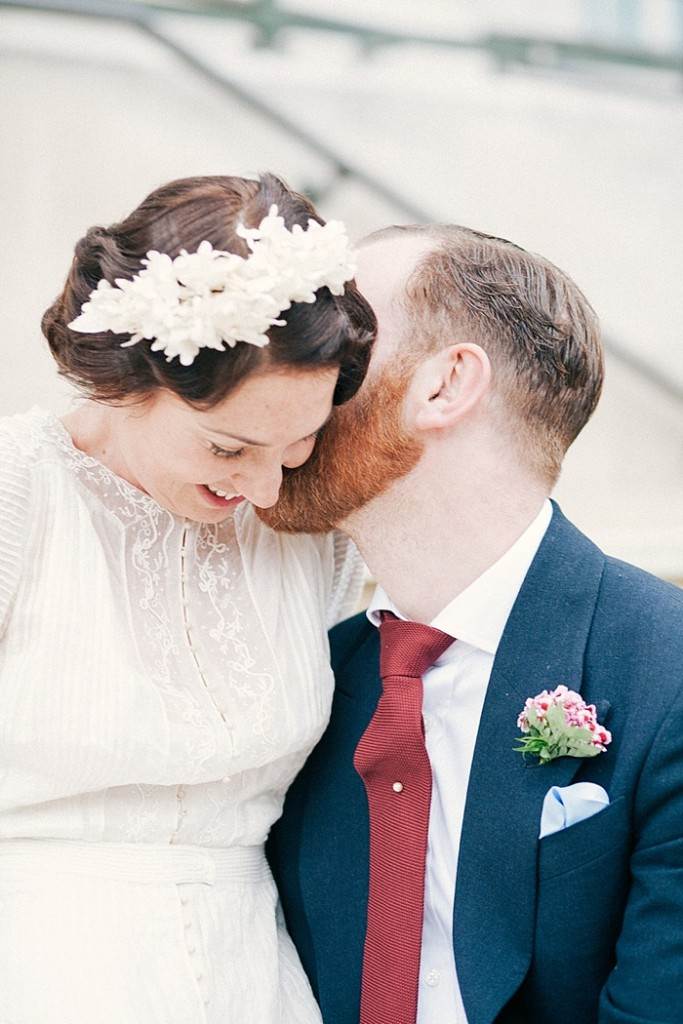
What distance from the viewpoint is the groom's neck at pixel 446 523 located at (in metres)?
1.91

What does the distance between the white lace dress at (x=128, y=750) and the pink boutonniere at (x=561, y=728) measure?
36 centimetres

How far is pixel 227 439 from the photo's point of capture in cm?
160

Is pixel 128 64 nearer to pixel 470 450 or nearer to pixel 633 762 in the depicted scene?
pixel 470 450

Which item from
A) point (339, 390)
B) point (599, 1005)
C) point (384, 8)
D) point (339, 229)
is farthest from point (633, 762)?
point (384, 8)

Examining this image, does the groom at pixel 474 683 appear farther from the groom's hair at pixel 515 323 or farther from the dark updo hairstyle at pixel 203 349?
the dark updo hairstyle at pixel 203 349

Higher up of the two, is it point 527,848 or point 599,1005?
point 527,848

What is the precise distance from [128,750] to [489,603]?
0.61 metres

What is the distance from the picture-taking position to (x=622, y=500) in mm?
3578

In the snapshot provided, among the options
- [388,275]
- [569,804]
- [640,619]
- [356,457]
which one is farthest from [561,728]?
[388,275]

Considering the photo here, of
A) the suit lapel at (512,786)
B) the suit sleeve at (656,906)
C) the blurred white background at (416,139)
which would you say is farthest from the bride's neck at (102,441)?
the blurred white background at (416,139)

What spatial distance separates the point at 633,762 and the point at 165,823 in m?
0.69

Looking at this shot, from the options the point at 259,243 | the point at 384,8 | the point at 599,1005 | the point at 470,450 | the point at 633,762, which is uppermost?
the point at 384,8

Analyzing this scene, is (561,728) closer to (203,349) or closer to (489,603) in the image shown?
(489,603)

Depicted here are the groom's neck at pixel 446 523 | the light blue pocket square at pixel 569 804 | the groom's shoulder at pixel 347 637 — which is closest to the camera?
the light blue pocket square at pixel 569 804
